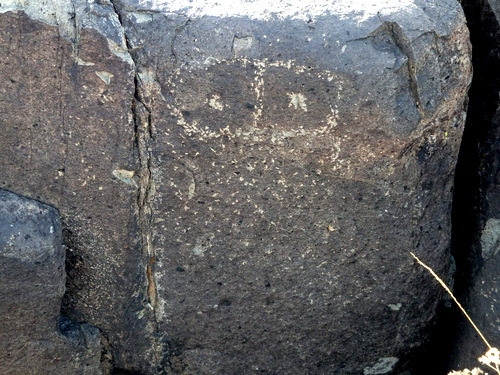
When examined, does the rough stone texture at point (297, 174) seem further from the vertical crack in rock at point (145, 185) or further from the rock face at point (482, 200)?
the rock face at point (482, 200)

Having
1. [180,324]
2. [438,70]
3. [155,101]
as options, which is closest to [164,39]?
[155,101]

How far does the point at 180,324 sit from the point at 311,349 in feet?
1.42

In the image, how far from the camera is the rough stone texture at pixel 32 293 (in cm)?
183

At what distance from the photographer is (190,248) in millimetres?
1935

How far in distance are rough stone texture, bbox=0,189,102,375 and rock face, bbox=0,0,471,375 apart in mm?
68

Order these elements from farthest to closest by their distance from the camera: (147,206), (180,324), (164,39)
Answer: (180,324)
(147,206)
(164,39)

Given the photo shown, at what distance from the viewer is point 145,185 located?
1876 mm

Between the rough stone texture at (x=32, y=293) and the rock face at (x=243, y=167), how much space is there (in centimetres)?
7

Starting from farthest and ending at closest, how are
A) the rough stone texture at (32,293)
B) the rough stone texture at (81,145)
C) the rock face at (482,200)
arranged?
the rock face at (482,200), the rough stone texture at (32,293), the rough stone texture at (81,145)

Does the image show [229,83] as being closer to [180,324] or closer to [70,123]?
[70,123]

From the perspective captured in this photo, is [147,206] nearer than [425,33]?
No

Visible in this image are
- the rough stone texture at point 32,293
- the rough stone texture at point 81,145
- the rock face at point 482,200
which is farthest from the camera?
the rock face at point 482,200

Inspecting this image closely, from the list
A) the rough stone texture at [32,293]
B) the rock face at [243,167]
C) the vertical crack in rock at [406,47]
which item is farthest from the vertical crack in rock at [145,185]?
the vertical crack in rock at [406,47]

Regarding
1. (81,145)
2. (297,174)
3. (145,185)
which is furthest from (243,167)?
(81,145)
